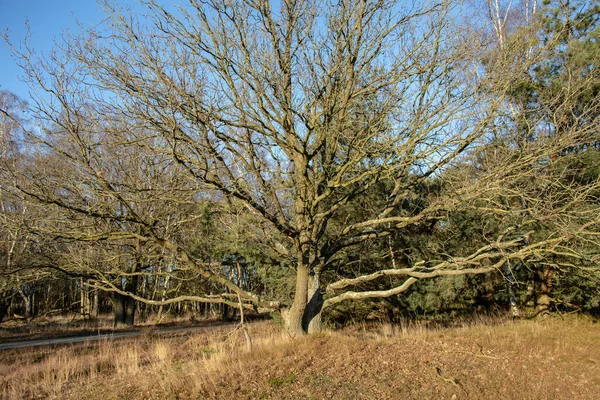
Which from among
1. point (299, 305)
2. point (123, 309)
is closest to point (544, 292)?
point (299, 305)

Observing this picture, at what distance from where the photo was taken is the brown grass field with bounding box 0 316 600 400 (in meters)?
5.39

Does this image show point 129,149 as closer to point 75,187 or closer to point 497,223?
point 75,187

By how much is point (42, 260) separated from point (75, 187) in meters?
3.35

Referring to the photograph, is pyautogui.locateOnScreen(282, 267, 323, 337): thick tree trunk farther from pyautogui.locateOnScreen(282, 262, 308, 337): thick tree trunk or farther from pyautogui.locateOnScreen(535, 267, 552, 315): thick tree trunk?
pyautogui.locateOnScreen(535, 267, 552, 315): thick tree trunk

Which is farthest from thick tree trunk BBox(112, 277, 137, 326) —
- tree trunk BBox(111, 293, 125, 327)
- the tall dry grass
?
the tall dry grass

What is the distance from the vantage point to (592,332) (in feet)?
34.7

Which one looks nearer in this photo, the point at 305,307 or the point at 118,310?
the point at 305,307

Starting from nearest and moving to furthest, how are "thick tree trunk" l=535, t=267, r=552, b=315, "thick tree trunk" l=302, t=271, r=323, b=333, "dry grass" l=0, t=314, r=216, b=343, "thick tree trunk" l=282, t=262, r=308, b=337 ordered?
1. "thick tree trunk" l=282, t=262, r=308, b=337
2. "thick tree trunk" l=302, t=271, r=323, b=333
3. "thick tree trunk" l=535, t=267, r=552, b=315
4. "dry grass" l=0, t=314, r=216, b=343

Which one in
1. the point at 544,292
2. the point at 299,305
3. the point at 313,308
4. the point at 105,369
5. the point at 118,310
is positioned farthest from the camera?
the point at 118,310

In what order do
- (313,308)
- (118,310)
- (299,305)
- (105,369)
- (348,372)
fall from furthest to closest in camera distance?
(118,310) → (313,308) → (105,369) → (299,305) → (348,372)

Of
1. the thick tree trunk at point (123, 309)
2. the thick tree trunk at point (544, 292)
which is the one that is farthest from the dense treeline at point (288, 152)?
the thick tree trunk at point (123, 309)

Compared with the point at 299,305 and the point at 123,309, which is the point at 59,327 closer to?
the point at 123,309

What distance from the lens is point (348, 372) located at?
6.01 meters

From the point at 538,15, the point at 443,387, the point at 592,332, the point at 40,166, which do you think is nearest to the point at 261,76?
the point at 40,166
